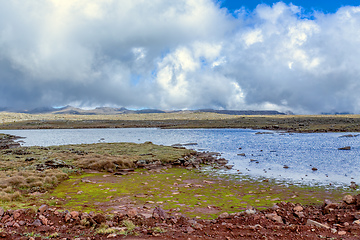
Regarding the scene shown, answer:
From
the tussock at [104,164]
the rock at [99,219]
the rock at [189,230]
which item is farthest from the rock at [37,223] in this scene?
the tussock at [104,164]

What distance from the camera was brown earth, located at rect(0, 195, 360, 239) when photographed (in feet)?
31.8

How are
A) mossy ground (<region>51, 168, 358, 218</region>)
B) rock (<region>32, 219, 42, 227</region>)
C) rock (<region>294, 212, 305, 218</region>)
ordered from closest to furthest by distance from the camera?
rock (<region>32, 219, 42, 227</region>)
rock (<region>294, 212, 305, 218</region>)
mossy ground (<region>51, 168, 358, 218</region>)

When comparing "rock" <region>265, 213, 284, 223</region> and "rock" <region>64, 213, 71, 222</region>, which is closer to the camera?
"rock" <region>64, 213, 71, 222</region>

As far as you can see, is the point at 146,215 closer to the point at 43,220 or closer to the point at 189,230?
the point at 189,230

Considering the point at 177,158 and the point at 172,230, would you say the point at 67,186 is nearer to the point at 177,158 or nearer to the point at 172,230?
the point at 172,230

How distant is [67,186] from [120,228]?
11.1m

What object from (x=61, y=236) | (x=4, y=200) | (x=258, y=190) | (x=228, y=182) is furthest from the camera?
(x=228, y=182)

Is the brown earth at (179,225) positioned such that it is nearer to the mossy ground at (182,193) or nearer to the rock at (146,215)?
the rock at (146,215)

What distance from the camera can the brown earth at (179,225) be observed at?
9680 millimetres

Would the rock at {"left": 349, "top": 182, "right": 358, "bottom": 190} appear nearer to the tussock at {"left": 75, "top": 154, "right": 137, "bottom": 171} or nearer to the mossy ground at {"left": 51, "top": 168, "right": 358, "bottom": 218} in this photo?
the mossy ground at {"left": 51, "top": 168, "right": 358, "bottom": 218}

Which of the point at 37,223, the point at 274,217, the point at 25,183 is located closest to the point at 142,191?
the point at 37,223

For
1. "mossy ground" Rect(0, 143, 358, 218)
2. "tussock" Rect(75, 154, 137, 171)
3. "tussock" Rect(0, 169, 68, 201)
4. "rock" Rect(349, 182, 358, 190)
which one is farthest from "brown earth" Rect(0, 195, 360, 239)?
"tussock" Rect(75, 154, 137, 171)

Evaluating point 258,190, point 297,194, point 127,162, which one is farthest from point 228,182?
point 127,162

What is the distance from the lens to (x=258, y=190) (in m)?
18.9
